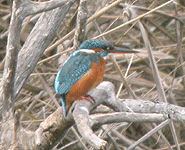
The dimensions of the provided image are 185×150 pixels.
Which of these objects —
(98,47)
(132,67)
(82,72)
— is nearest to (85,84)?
(82,72)

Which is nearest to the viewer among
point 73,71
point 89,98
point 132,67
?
point 89,98

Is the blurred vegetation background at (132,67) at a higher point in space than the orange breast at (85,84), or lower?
lower

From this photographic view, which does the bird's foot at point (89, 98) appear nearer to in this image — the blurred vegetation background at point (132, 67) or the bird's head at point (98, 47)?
the bird's head at point (98, 47)

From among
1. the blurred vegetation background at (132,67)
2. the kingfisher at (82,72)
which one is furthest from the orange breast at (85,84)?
the blurred vegetation background at (132,67)

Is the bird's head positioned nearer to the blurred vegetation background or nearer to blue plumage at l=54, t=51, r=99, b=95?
blue plumage at l=54, t=51, r=99, b=95

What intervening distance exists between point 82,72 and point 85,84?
78 millimetres

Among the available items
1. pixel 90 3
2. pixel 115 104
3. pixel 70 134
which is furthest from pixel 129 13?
pixel 70 134

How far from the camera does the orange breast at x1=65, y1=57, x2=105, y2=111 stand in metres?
1.82

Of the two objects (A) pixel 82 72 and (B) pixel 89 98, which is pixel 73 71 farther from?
(B) pixel 89 98

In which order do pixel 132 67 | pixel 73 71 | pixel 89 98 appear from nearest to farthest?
1. pixel 89 98
2. pixel 73 71
3. pixel 132 67

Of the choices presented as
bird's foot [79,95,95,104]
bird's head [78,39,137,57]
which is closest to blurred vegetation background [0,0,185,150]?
bird's head [78,39,137,57]

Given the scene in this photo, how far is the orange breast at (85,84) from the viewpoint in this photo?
1820 mm

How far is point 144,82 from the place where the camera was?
3230 mm

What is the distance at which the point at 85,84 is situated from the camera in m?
1.82
